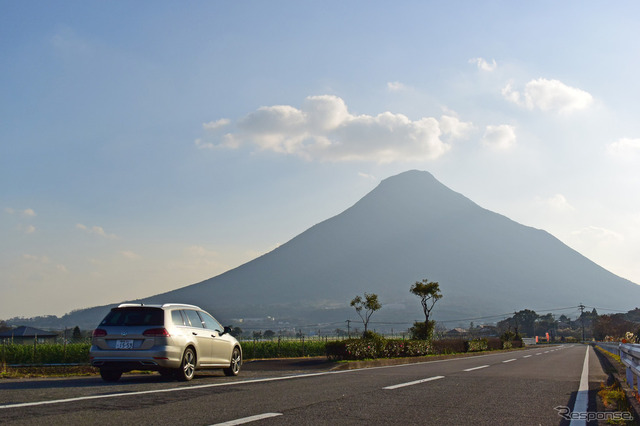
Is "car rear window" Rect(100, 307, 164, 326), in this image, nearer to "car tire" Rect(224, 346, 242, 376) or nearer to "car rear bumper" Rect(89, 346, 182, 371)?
"car rear bumper" Rect(89, 346, 182, 371)

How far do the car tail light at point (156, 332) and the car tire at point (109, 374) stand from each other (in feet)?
4.00

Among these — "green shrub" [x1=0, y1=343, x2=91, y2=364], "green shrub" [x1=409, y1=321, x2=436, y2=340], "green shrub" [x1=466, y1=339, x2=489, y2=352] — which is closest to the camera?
"green shrub" [x1=0, y1=343, x2=91, y2=364]

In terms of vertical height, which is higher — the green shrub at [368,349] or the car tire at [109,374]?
the car tire at [109,374]

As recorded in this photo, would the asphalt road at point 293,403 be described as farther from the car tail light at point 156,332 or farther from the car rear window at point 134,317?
the car rear window at point 134,317

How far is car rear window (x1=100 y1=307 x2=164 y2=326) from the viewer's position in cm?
1239

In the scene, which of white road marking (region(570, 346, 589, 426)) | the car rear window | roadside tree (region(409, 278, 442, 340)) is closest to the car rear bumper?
the car rear window

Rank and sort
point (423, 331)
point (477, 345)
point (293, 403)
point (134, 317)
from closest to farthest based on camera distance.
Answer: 1. point (293, 403)
2. point (134, 317)
3. point (423, 331)
4. point (477, 345)

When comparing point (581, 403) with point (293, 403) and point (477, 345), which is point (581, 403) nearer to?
point (293, 403)

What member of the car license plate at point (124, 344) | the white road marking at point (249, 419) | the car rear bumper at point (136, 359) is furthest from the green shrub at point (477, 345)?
the white road marking at point (249, 419)

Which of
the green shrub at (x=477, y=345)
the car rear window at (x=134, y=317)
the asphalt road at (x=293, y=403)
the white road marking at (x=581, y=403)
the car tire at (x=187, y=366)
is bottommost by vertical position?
the green shrub at (x=477, y=345)

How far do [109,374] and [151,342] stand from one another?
1377 mm

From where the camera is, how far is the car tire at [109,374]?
40.8ft

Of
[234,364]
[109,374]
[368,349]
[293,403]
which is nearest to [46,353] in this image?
[368,349]

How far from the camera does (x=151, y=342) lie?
12.0m
